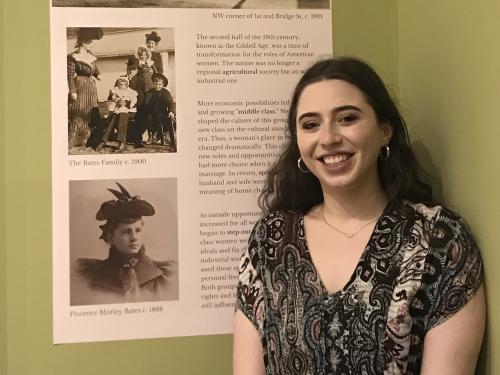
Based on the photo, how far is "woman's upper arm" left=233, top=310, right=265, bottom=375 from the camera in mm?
1201

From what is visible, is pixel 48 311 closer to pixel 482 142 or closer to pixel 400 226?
pixel 400 226

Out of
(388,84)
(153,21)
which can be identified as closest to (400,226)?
(388,84)

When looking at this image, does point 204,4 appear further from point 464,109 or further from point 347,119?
point 464,109

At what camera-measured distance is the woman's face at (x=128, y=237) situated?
139cm

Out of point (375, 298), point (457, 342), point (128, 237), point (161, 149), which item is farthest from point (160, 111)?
point (457, 342)

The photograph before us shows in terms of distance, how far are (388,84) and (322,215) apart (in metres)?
0.44

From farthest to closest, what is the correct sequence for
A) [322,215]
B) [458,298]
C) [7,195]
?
[7,195] < [322,215] < [458,298]

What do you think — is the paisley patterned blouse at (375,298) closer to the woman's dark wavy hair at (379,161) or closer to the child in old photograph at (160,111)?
the woman's dark wavy hair at (379,161)

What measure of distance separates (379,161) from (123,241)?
64 centimetres

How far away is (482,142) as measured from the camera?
105 centimetres

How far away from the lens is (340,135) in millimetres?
1135

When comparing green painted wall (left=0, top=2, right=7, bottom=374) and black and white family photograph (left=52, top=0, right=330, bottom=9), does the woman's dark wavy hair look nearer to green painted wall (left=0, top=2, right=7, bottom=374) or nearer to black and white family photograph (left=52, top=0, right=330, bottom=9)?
black and white family photograph (left=52, top=0, right=330, bottom=9)

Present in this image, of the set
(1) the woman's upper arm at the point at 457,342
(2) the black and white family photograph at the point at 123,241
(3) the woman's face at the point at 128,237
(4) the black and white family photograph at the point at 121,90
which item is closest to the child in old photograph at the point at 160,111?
(4) the black and white family photograph at the point at 121,90

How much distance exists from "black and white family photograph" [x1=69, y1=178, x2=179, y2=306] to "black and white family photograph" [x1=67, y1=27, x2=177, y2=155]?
97 mm
